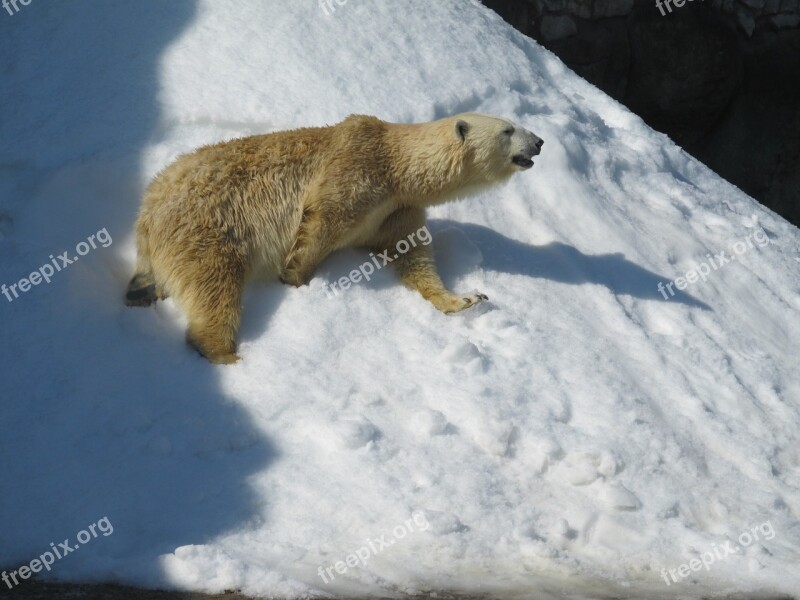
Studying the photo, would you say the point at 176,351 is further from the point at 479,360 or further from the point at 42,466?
the point at 479,360

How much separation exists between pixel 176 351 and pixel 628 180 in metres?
3.80

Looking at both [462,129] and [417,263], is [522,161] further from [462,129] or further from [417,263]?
[417,263]

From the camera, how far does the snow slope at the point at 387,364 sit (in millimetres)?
4332

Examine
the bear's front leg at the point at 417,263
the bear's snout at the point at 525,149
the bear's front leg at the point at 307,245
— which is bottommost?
the bear's front leg at the point at 417,263

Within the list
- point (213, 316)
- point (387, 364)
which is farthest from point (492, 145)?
point (213, 316)

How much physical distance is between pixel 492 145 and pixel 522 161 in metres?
0.23

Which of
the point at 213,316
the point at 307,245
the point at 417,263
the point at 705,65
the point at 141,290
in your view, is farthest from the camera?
the point at 705,65

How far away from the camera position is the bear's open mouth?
234 inches

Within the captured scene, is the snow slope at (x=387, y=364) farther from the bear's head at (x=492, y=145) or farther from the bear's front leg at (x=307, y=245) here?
the bear's head at (x=492, y=145)

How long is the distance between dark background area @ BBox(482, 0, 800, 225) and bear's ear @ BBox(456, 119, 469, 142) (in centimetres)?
706

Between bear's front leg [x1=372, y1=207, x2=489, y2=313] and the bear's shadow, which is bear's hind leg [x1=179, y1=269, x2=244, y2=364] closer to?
bear's front leg [x1=372, y1=207, x2=489, y2=313]

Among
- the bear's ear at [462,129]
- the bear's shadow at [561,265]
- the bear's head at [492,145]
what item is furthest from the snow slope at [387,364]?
the bear's ear at [462,129]

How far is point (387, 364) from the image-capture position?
205 inches

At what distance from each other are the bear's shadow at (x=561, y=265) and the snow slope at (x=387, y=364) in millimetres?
20
